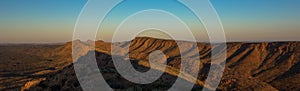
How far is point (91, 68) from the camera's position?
2378 cm

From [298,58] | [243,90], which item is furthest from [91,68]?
[298,58]

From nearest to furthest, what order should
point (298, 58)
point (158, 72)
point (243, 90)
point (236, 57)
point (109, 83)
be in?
1. point (109, 83)
2. point (158, 72)
3. point (243, 90)
4. point (298, 58)
5. point (236, 57)

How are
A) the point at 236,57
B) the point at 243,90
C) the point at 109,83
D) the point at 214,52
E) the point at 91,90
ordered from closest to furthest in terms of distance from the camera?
the point at 91,90 < the point at 109,83 < the point at 243,90 < the point at 236,57 < the point at 214,52

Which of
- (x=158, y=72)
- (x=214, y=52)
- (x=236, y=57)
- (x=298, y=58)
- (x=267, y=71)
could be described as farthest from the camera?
(x=214, y=52)

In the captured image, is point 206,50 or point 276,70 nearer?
point 276,70

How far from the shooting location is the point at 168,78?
981 inches

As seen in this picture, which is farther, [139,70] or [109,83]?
[139,70]

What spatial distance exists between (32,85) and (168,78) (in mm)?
10071

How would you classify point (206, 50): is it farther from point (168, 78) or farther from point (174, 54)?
point (168, 78)

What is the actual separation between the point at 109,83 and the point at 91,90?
1609mm

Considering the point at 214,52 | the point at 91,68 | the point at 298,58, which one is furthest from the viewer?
the point at 214,52

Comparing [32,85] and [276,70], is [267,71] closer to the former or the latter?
[276,70]

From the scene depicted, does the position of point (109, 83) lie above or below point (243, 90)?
above

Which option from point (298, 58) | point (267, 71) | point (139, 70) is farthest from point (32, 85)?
point (298, 58)
